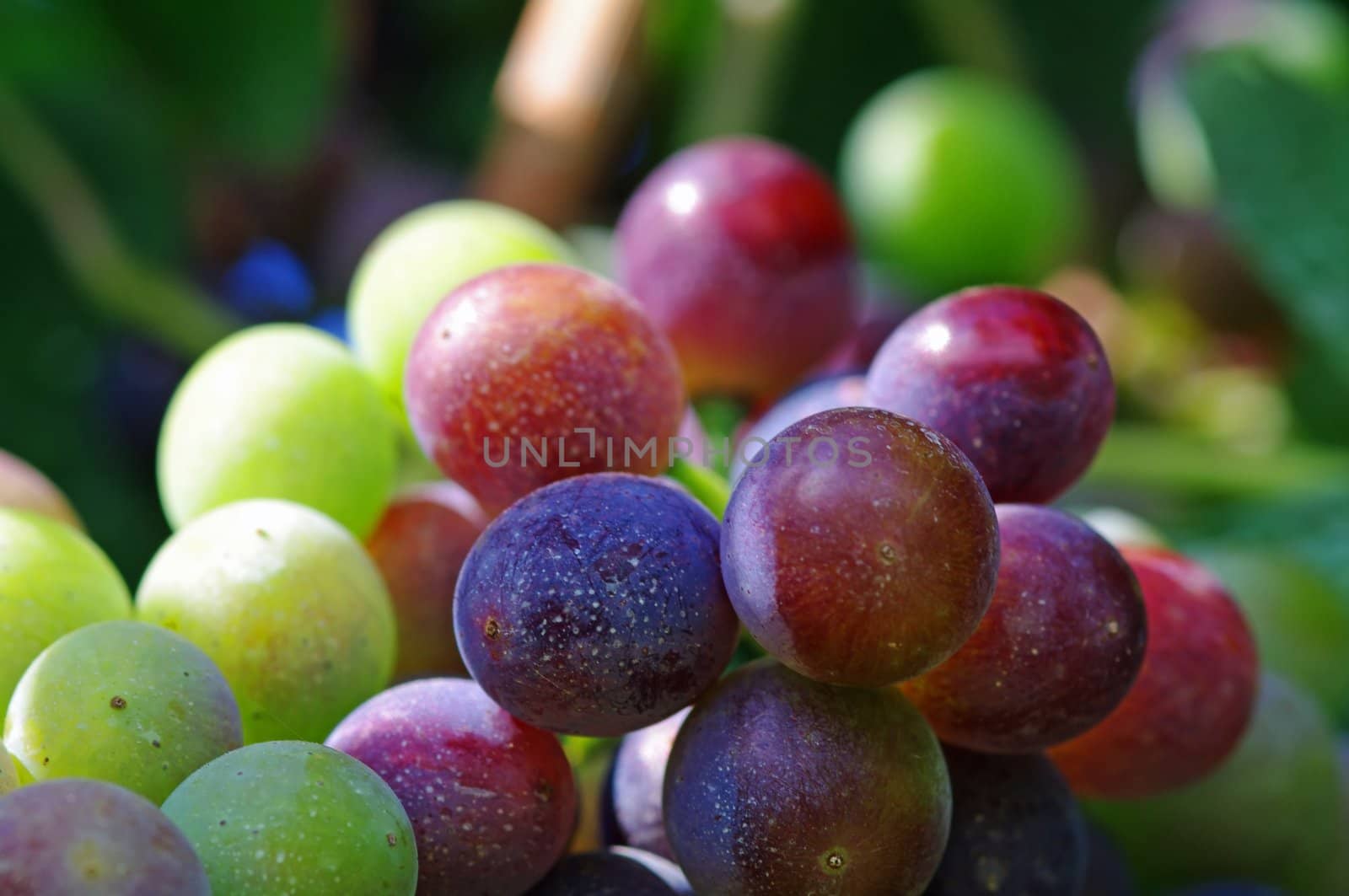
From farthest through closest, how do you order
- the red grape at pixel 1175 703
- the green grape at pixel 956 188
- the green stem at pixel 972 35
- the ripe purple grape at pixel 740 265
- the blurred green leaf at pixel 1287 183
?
the green stem at pixel 972 35 < the green grape at pixel 956 188 < the blurred green leaf at pixel 1287 183 < the ripe purple grape at pixel 740 265 < the red grape at pixel 1175 703

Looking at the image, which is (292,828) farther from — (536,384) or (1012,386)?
(1012,386)

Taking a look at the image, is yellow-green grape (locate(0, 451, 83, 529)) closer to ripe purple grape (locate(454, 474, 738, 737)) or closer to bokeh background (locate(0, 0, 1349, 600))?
ripe purple grape (locate(454, 474, 738, 737))

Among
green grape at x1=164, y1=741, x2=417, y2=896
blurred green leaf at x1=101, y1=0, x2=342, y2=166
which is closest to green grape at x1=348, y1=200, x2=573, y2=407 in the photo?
green grape at x1=164, y1=741, x2=417, y2=896

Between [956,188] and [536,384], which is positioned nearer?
[536,384]

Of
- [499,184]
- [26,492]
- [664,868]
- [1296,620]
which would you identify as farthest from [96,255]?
[1296,620]

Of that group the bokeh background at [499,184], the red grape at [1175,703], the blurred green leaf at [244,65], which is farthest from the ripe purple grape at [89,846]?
the blurred green leaf at [244,65]

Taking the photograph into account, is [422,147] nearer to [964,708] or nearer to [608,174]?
[608,174]

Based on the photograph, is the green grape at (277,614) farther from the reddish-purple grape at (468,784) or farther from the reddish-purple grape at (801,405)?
the reddish-purple grape at (801,405)
